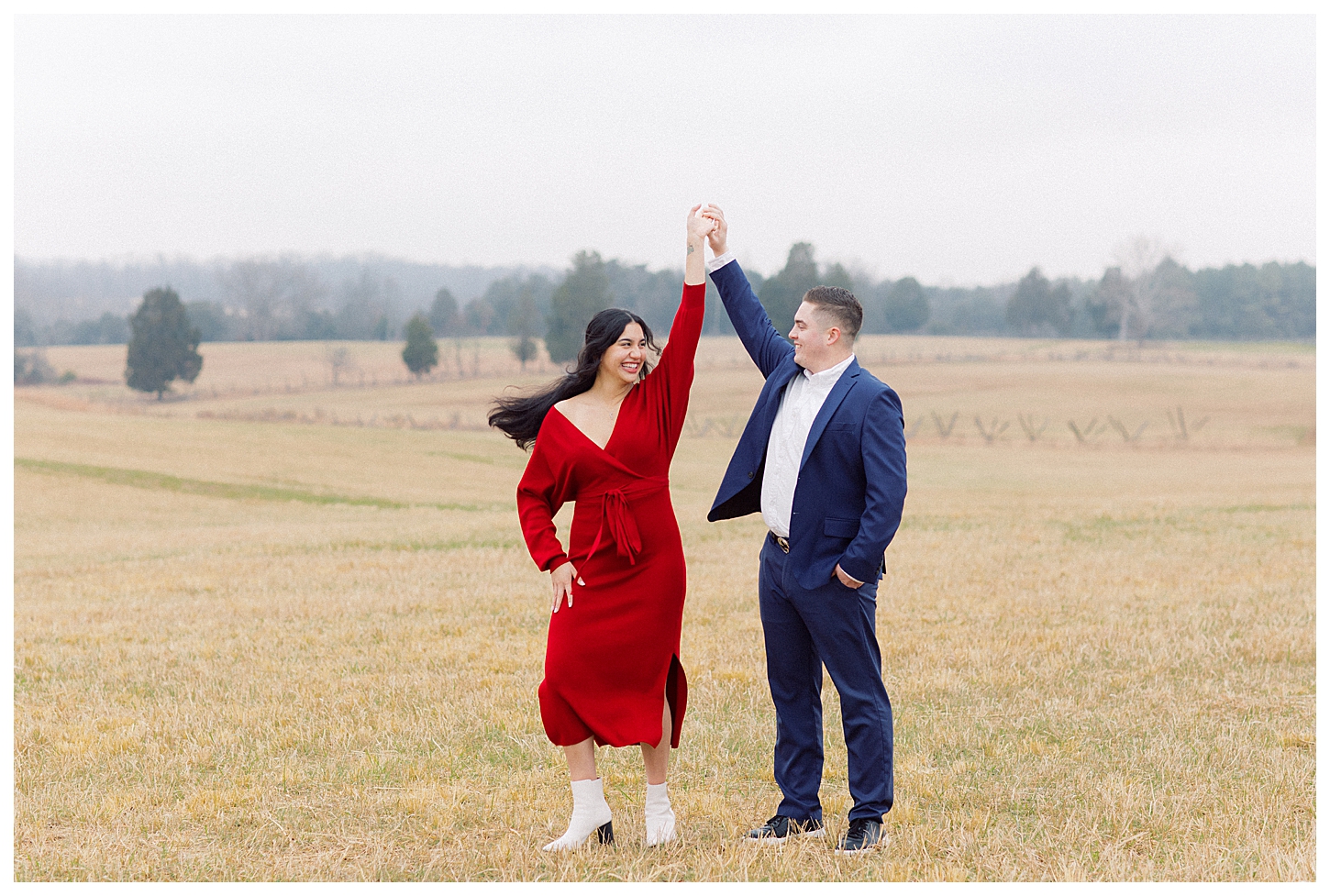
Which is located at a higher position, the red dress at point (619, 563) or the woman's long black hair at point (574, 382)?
the woman's long black hair at point (574, 382)

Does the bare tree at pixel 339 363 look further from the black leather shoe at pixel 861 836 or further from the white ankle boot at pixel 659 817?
the black leather shoe at pixel 861 836

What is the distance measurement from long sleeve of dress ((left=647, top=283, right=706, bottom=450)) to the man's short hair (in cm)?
51

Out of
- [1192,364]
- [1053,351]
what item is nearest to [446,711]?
[1192,364]

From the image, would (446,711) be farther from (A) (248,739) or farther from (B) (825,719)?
(B) (825,719)

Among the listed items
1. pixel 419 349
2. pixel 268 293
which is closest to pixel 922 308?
pixel 419 349

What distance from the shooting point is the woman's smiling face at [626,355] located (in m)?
4.96

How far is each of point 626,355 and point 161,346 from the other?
76891 mm

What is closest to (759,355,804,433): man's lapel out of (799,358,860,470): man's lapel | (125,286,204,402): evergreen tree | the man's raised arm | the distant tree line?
the man's raised arm

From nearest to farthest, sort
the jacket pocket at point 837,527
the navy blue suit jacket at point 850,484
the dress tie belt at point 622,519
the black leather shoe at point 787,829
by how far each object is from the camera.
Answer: the navy blue suit jacket at point 850,484, the jacket pocket at point 837,527, the dress tie belt at point 622,519, the black leather shoe at point 787,829

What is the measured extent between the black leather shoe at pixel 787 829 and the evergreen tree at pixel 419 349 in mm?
76690

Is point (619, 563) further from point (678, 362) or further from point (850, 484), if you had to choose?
point (850, 484)

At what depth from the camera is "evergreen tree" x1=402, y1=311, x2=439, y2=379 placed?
79.9 metres

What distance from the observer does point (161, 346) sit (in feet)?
242

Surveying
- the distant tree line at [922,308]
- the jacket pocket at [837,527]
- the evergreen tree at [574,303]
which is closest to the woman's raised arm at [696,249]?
the jacket pocket at [837,527]
